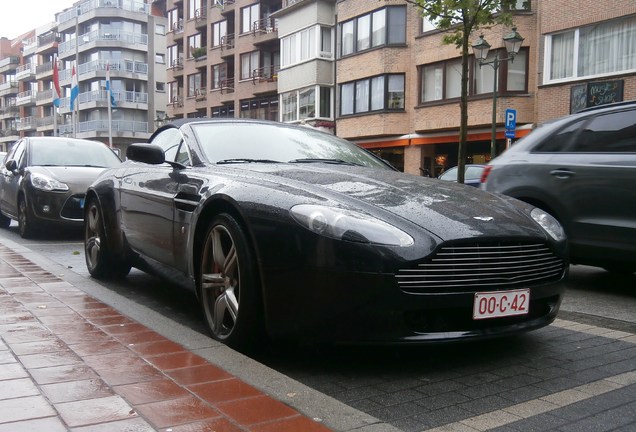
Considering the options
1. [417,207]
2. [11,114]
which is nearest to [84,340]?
[417,207]

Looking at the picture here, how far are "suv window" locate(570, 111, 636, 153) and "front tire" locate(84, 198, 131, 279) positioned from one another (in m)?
4.27

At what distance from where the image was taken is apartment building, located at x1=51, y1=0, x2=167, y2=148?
66.5 metres

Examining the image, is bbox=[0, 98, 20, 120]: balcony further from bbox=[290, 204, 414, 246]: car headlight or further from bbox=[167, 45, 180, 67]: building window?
bbox=[290, 204, 414, 246]: car headlight

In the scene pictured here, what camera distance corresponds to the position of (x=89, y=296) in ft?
16.1

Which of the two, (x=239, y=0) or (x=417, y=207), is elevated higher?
(x=239, y=0)

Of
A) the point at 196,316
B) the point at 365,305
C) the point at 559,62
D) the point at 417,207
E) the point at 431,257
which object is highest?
the point at 559,62

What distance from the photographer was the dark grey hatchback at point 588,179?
5445 mm

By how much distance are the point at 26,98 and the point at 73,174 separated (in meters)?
82.8

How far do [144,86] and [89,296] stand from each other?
6746cm

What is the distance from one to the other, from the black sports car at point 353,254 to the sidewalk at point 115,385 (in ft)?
1.33

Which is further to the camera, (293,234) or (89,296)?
(89,296)

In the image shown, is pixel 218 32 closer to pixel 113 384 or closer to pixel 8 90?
pixel 113 384

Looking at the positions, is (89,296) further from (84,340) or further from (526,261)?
(526,261)

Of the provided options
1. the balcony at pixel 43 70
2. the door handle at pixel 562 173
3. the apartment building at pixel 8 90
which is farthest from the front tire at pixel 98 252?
the apartment building at pixel 8 90
